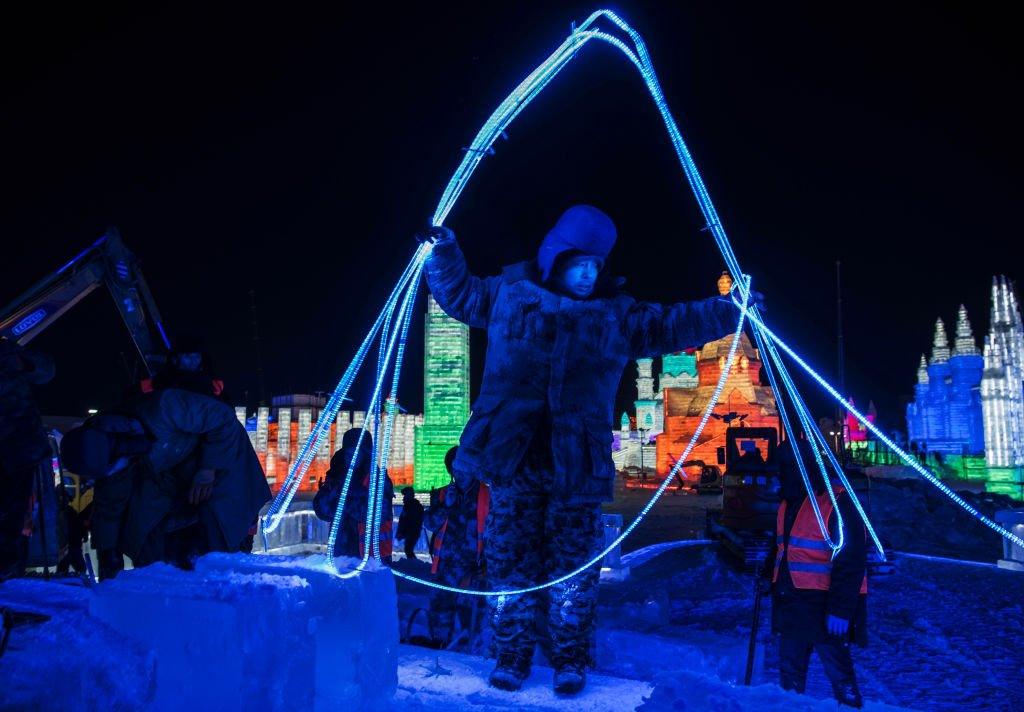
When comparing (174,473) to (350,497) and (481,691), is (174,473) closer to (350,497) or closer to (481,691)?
(481,691)

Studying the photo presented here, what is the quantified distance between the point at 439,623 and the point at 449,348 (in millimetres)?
30642

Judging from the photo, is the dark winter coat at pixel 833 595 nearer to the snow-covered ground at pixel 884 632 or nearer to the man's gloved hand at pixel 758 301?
the snow-covered ground at pixel 884 632

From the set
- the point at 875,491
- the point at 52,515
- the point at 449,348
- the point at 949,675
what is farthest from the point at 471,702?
the point at 449,348

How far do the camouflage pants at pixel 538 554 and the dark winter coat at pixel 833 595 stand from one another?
209cm

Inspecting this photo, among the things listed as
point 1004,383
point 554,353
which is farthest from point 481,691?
point 1004,383

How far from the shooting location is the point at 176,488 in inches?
163

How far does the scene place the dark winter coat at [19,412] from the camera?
462 cm

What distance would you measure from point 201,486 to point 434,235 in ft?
7.67

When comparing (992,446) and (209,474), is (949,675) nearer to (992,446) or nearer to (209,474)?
(209,474)

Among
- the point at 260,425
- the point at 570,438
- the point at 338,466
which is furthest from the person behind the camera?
the point at 260,425

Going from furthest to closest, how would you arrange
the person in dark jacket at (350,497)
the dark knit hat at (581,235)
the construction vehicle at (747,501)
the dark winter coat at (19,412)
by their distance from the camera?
the construction vehicle at (747,501), the person in dark jacket at (350,497), the dark winter coat at (19,412), the dark knit hat at (581,235)

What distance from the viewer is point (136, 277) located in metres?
12.1

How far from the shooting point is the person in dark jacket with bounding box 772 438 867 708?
13.7ft

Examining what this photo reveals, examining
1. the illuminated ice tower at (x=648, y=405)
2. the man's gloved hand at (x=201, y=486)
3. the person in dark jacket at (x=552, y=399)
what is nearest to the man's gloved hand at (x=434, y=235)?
the person in dark jacket at (x=552, y=399)
